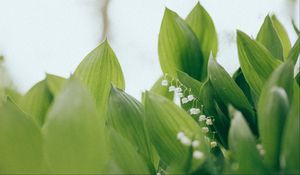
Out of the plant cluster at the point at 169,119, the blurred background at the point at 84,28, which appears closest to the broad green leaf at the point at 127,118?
the plant cluster at the point at 169,119

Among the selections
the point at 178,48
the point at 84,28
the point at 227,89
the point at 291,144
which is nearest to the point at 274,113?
the point at 291,144

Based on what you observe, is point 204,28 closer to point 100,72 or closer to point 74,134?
point 100,72

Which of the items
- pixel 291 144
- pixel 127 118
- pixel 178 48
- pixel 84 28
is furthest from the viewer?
pixel 84 28

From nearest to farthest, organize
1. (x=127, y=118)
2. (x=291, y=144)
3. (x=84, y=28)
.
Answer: (x=291, y=144)
(x=127, y=118)
(x=84, y=28)

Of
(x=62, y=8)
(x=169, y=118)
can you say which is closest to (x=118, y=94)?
(x=169, y=118)

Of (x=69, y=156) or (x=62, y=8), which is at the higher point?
(x=62, y=8)

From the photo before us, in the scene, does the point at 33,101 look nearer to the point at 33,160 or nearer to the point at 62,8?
the point at 33,160

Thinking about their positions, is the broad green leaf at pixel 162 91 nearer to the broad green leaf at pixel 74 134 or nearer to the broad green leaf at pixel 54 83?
the broad green leaf at pixel 54 83
